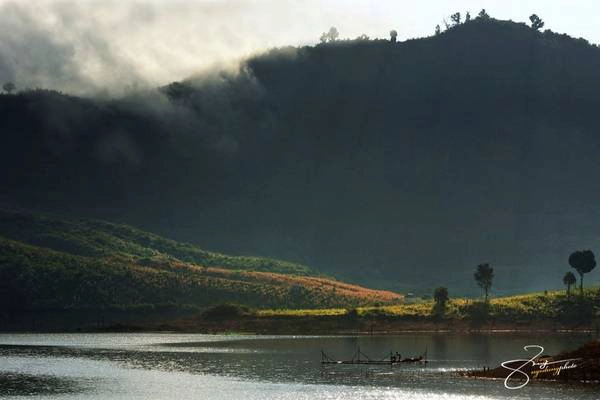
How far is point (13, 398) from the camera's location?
437ft

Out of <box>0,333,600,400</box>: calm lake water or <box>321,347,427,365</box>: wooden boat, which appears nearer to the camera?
<box>0,333,600,400</box>: calm lake water

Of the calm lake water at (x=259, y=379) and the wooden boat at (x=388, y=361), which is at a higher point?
the wooden boat at (x=388, y=361)

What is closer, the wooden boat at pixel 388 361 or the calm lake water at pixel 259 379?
the calm lake water at pixel 259 379

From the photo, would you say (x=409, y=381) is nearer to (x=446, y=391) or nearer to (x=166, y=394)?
(x=446, y=391)

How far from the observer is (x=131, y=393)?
461ft

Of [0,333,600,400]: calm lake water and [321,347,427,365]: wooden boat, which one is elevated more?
[321,347,427,365]: wooden boat

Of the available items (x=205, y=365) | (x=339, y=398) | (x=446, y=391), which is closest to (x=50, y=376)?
(x=205, y=365)

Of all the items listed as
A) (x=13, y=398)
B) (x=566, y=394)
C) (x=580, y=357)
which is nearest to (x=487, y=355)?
(x=580, y=357)

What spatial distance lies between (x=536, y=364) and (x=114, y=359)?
280 ft

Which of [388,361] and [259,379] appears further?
[388,361]

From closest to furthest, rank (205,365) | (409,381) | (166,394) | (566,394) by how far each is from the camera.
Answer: (566,394) → (166,394) → (409,381) → (205,365)

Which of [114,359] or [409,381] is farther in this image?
[114,359]

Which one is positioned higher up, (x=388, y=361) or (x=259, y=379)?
(x=388, y=361)

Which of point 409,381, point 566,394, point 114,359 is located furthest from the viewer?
point 114,359
